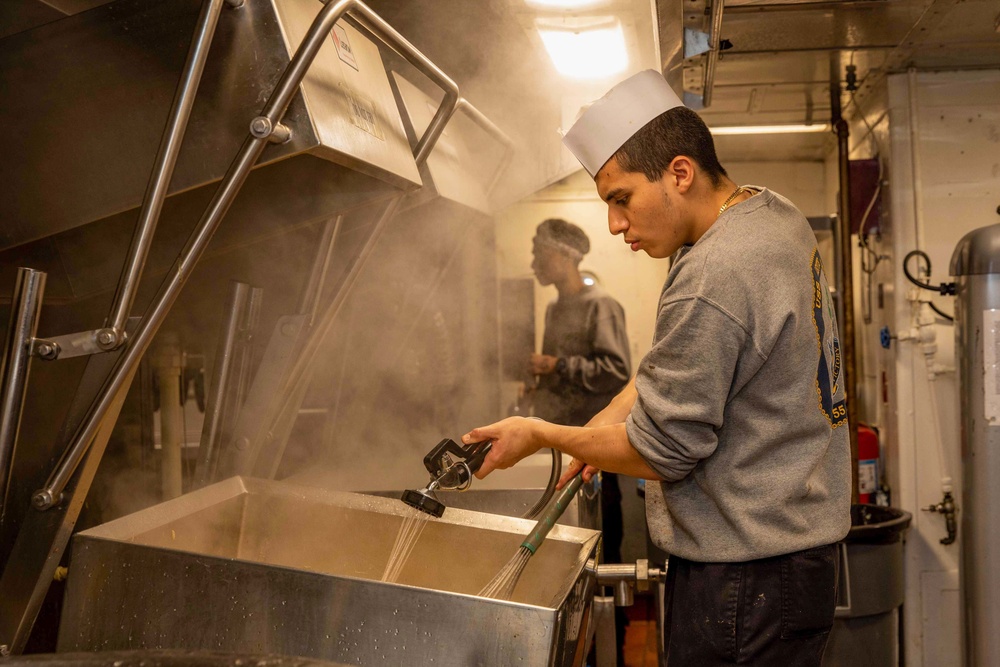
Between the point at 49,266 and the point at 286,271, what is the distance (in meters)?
0.64

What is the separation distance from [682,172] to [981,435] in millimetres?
1980

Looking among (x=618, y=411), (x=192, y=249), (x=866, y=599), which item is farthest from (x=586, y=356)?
(x=192, y=249)

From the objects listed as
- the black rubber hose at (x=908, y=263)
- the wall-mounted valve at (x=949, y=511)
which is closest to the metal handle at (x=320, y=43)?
the black rubber hose at (x=908, y=263)

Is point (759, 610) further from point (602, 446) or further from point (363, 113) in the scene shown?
point (363, 113)

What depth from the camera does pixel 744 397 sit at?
1301 millimetres

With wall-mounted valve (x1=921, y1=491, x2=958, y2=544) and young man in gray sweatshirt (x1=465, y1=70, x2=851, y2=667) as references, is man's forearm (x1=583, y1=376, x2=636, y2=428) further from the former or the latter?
wall-mounted valve (x1=921, y1=491, x2=958, y2=544)

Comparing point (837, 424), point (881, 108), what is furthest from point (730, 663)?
point (881, 108)

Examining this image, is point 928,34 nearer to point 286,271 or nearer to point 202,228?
point 286,271

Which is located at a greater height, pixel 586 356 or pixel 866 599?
pixel 586 356

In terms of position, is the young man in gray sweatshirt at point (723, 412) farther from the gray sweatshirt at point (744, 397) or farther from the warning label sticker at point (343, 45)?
the warning label sticker at point (343, 45)

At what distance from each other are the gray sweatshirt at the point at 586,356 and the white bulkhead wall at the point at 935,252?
1109 mm

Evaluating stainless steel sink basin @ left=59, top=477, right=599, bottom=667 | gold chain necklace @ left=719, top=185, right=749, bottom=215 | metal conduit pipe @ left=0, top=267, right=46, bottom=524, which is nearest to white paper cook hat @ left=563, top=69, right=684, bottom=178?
gold chain necklace @ left=719, top=185, right=749, bottom=215

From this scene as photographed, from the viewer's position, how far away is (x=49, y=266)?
1.55m

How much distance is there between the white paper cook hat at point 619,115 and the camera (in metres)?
1.44
